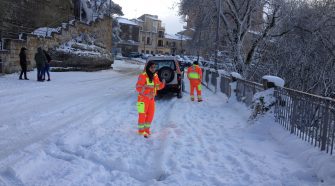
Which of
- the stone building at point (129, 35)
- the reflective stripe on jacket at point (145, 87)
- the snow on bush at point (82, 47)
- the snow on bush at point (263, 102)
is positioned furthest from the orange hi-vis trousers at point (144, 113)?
the stone building at point (129, 35)

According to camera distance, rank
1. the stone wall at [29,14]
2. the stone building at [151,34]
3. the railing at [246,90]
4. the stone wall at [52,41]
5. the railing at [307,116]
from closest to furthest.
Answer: the railing at [307,116]
the railing at [246,90]
the stone wall at [52,41]
the stone wall at [29,14]
the stone building at [151,34]

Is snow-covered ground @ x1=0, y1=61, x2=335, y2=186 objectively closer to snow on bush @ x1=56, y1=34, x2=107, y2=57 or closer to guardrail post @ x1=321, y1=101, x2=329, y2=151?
guardrail post @ x1=321, y1=101, x2=329, y2=151

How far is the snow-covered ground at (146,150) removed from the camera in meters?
5.39

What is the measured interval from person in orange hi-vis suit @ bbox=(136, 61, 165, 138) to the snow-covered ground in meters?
0.31

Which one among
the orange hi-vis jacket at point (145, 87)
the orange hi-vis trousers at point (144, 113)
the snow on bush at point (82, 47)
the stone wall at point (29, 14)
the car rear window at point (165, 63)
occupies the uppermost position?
the stone wall at point (29, 14)

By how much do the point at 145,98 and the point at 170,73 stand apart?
6193 millimetres

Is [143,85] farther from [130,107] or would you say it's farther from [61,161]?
[130,107]

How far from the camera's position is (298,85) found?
23578 mm

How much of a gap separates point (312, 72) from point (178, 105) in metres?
13.3

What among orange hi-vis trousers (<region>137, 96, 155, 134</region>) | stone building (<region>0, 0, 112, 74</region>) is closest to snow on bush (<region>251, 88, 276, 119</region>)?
orange hi-vis trousers (<region>137, 96, 155, 134</region>)

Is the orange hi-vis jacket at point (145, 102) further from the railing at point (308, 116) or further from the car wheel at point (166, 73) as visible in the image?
the car wheel at point (166, 73)

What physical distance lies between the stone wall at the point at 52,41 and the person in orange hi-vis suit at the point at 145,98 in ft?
46.1

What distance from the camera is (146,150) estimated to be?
6930mm

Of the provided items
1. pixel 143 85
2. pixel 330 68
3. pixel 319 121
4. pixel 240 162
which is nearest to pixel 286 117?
pixel 319 121
